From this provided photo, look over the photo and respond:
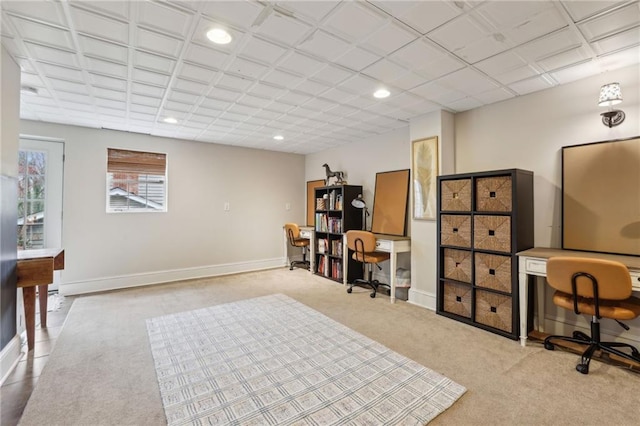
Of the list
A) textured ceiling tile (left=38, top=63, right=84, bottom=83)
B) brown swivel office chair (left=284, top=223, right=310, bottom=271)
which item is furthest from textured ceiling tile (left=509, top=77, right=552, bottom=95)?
textured ceiling tile (left=38, top=63, right=84, bottom=83)

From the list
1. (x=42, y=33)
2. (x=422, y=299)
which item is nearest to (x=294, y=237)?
(x=422, y=299)

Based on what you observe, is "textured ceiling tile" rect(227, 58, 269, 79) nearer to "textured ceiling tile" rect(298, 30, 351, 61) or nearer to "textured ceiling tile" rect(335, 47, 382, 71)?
"textured ceiling tile" rect(298, 30, 351, 61)

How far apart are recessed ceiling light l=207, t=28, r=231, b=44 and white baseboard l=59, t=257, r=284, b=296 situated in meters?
3.93

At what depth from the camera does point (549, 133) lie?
285 centimetres

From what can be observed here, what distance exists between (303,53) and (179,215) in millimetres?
3717

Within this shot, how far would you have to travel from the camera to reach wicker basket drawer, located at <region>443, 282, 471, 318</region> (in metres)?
3.07

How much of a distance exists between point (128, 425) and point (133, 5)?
2.38 metres

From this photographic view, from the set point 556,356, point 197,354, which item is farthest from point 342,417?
point 556,356

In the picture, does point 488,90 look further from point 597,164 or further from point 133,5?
point 133,5

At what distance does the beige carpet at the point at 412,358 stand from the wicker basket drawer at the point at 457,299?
5.3 inches

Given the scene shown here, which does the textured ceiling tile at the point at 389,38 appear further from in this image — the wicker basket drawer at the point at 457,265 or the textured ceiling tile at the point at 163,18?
the wicker basket drawer at the point at 457,265

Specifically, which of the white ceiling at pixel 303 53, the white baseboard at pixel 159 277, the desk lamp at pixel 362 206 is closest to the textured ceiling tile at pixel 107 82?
the white ceiling at pixel 303 53

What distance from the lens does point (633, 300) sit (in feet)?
7.13

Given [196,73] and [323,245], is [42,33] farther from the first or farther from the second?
[323,245]
